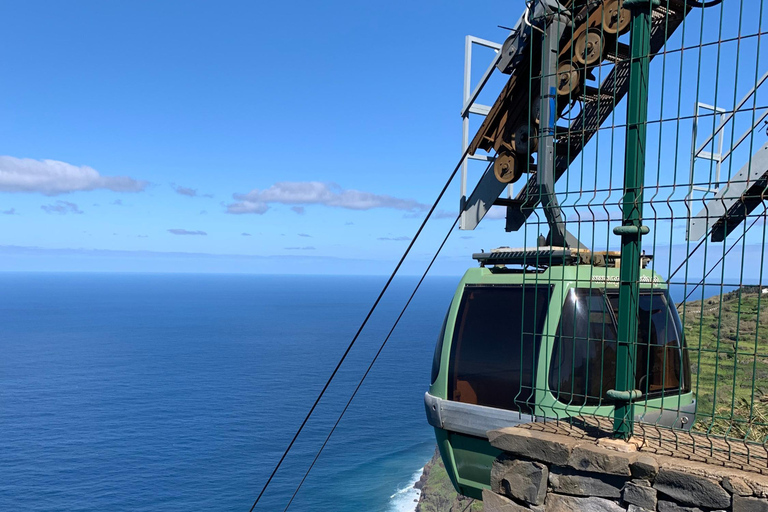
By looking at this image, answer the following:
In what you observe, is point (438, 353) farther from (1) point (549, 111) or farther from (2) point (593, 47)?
(2) point (593, 47)

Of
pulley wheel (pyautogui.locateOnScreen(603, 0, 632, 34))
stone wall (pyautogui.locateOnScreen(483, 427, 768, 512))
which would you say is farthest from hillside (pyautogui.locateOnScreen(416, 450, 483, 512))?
pulley wheel (pyautogui.locateOnScreen(603, 0, 632, 34))

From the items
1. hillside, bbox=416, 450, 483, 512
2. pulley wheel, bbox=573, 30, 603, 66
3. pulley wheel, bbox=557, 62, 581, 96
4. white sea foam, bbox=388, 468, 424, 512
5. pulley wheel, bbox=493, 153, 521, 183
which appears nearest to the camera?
pulley wheel, bbox=573, 30, 603, 66

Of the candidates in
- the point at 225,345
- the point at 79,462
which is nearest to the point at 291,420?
the point at 79,462

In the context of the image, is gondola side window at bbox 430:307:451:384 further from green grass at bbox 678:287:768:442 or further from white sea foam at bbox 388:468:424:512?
white sea foam at bbox 388:468:424:512

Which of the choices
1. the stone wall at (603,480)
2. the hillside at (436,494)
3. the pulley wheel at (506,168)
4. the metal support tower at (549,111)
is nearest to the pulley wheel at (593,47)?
the metal support tower at (549,111)

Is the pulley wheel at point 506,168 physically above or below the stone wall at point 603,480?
above

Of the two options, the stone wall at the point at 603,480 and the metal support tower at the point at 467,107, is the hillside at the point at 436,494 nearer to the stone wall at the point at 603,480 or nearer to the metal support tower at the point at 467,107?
the metal support tower at the point at 467,107

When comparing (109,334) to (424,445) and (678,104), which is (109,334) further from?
(678,104)

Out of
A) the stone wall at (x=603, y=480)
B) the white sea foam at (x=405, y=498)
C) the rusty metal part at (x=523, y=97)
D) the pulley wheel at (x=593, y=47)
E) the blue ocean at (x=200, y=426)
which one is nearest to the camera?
the stone wall at (x=603, y=480)
